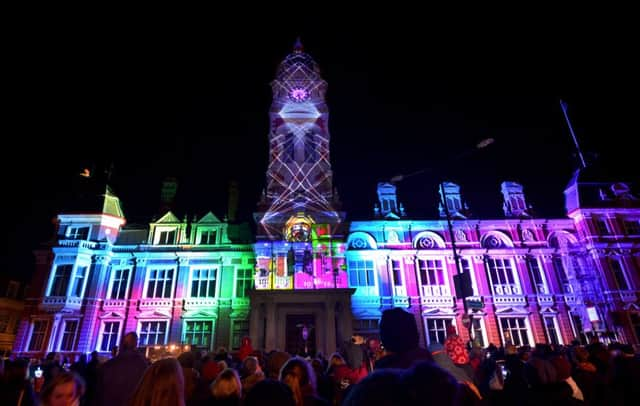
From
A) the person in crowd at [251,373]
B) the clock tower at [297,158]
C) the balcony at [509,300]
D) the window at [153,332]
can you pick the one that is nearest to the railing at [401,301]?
the balcony at [509,300]

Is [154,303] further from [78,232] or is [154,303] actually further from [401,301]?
[401,301]

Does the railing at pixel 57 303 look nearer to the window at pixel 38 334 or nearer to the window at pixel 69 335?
the window at pixel 38 334

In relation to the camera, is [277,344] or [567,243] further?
[567,243]

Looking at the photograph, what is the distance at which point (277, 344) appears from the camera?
20562 mm

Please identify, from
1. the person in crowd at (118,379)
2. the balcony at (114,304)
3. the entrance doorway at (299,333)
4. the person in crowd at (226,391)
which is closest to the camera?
the person in crowd at (226,391)

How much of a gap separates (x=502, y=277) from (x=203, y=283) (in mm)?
22929

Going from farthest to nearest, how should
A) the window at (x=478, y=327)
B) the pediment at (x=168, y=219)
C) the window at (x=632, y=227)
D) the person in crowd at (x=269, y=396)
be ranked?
the pediment at (x=168, y=219), the window at (x=632, y=227), the window at (x=478, y=327), the person in crowd at (x=269, y=396)

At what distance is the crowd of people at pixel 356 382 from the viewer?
67.2 inches

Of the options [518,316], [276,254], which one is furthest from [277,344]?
[518,316]

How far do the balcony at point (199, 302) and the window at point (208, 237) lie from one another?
14.7ft

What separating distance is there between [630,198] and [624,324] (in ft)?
36.8

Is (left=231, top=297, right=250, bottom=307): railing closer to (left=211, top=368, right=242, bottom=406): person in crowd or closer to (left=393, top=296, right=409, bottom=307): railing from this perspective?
(left=393, top=296, right=409, bottom=307): railing

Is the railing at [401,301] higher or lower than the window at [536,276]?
lower

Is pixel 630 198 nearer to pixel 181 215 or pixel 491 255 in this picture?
pixel 491 255
